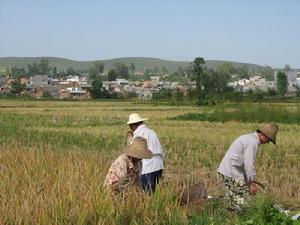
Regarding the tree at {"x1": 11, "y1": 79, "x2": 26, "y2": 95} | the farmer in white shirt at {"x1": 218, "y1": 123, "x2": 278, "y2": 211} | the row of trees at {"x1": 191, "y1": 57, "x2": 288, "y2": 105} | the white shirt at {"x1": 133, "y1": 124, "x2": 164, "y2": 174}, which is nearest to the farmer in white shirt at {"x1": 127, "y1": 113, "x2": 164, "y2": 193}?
the white shirt at {"x1": 133, "y1": 124, "x2": 164, "y2": 174}

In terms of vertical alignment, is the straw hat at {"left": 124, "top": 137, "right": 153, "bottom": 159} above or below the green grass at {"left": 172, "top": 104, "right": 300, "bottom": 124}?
above

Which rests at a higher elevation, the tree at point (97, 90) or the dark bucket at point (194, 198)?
the dark bucket at point (194, 198)

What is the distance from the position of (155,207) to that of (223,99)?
1687 inches

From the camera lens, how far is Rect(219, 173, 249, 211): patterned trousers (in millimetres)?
6625

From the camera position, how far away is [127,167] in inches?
233

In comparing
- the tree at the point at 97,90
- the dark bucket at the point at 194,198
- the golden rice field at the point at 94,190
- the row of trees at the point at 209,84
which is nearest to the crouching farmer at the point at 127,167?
the golden rice field at the point at 94,190

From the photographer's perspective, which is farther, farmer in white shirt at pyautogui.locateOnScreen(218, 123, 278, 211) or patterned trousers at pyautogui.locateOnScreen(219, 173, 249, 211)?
patterned trousers at pyautogui.locateOnScreen(219, 173, 249, 211)

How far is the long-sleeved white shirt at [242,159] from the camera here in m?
6.55

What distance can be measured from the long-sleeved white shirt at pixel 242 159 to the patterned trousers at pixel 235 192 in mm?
66

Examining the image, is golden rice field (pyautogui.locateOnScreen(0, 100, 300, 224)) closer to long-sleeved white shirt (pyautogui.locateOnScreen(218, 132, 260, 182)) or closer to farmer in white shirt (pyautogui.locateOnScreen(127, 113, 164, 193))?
farmer in white shirt (pyautogui.locateOnScreen(127, 113, 164, 193))

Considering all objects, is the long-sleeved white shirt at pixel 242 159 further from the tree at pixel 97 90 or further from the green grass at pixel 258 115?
the tree at pixel 97 90

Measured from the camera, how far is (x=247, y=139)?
6.59 m

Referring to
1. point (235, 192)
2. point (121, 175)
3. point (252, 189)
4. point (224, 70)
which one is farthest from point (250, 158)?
point (224, 70)

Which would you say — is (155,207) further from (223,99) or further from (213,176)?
(223,99)
